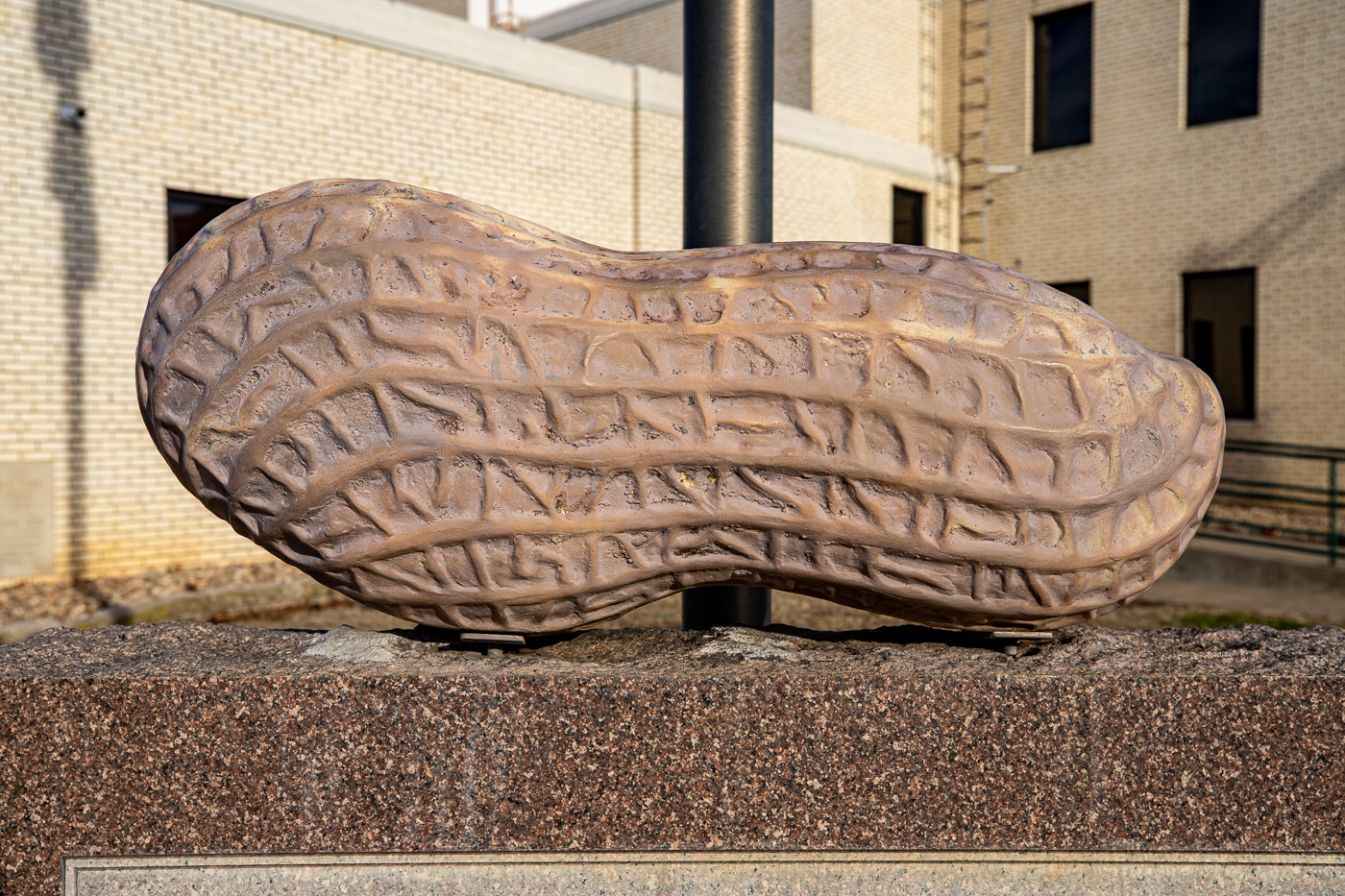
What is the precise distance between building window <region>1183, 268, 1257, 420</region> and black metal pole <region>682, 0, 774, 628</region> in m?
9.89

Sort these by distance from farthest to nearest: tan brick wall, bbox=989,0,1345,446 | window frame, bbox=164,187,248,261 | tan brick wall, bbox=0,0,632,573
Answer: tan brick wall, bbox=989,0,1345,446, window frame, bbox=164,187,248,261, tan brick wall, bbox=0,0,632,573

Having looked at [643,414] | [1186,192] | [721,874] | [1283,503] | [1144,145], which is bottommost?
[721,874]

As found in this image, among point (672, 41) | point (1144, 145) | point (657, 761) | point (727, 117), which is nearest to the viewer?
point (657, 761)

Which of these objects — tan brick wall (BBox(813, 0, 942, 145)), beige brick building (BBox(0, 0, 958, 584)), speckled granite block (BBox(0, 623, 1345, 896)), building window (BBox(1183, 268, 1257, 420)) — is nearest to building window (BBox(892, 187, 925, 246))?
tan brick wall (BBox(813, 0, 942, 145))

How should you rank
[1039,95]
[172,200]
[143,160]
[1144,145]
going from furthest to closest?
[1039,95]
[1144,145]
[172,200]
[143,160]

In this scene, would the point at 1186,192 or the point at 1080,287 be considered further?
the point at 1080,287

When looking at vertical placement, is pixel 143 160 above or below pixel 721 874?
above

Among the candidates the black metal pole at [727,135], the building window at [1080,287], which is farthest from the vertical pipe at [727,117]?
the building window at [1080,287]

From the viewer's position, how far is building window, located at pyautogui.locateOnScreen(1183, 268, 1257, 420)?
11.5 m

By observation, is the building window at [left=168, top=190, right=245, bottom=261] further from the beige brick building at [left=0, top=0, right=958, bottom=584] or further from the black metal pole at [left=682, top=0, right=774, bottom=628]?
the black metal pole at [left=682, top=0, right=774, bottom=628]

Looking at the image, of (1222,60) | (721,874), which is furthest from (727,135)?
(1222,60)

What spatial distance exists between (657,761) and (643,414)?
760 millimetres

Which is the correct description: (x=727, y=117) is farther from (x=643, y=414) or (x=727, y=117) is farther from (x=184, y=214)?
(x=184, y=214)

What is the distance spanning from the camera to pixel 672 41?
13461 mm
